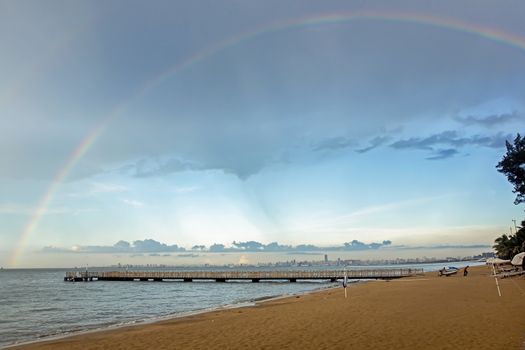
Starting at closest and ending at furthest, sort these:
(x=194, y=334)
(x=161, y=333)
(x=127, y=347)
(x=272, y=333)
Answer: (x=127, y=347)
(x=272, y=333)
(x=194, y=334)
(x=161, y=333)

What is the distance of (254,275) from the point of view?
9112 cm

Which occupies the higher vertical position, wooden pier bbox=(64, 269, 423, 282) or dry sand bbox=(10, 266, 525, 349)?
wooden pier bbox=(64, 269, 423, 282)

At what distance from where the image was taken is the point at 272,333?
55.0 feet

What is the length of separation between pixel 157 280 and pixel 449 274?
66313mm

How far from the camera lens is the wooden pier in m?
81.1

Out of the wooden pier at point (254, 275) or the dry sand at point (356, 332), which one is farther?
the wooden pier at point (254, 275)

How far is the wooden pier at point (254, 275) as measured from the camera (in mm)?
81125

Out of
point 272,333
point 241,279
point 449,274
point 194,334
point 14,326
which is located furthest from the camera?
point 241,279

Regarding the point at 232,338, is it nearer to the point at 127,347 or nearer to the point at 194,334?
the point at 194,334

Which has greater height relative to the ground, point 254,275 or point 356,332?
point 254,275

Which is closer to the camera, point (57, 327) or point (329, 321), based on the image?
point (329, 321)

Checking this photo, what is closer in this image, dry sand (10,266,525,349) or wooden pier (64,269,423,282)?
dry sand (10,266,525,349)

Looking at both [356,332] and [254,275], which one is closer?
[356,332]

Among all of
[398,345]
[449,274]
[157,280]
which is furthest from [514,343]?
[157,280]
